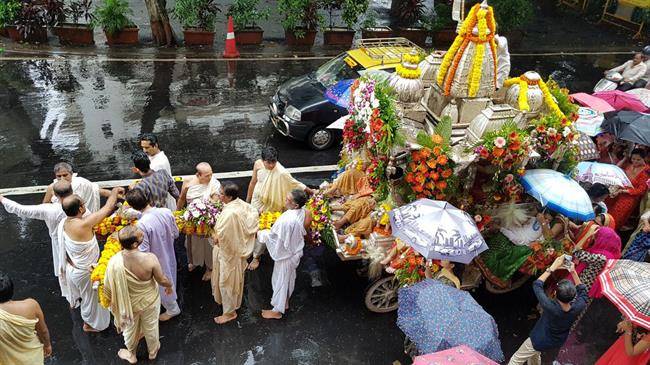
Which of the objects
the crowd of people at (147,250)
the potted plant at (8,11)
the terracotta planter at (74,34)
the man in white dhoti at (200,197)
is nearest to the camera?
the crowd of people at (147,250)

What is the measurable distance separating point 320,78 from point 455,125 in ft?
15.7

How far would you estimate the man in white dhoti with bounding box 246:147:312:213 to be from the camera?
6.97m

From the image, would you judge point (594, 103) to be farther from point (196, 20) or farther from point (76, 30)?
point (76, 30)

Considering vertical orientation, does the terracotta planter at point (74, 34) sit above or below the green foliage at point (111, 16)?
below

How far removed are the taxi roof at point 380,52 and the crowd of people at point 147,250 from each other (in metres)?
4.31

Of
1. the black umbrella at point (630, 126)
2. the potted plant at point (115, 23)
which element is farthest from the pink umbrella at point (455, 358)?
the potted plant at point (115, 23)

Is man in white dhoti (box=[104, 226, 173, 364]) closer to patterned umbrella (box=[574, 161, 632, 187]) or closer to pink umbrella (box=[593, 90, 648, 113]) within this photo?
patterned umbrella (box=[574, 161, 632, 187])

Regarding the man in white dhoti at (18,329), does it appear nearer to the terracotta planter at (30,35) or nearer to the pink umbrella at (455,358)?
the pink umbrella at (455,358)

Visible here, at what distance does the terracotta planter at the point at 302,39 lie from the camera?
627 inches

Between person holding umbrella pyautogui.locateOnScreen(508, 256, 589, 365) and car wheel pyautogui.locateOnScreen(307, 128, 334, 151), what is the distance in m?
5.75

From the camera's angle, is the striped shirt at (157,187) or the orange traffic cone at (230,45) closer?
the striped shirt at (157,187)

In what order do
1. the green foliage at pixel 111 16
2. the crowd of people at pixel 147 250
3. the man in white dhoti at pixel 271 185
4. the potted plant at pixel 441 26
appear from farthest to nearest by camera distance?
the potted plant at pixel 441 26 < the green foliage at pixel 111 16 < the man in white dhoti at pixel 271 185 < the crowd of people at pixel 147 250

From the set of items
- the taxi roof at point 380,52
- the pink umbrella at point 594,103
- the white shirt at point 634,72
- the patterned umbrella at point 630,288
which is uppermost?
the taxi roof at point 380,52

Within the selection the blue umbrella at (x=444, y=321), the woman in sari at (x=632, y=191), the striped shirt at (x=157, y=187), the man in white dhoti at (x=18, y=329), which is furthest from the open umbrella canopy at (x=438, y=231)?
the man in white dhoti at (x=18, y=329)
